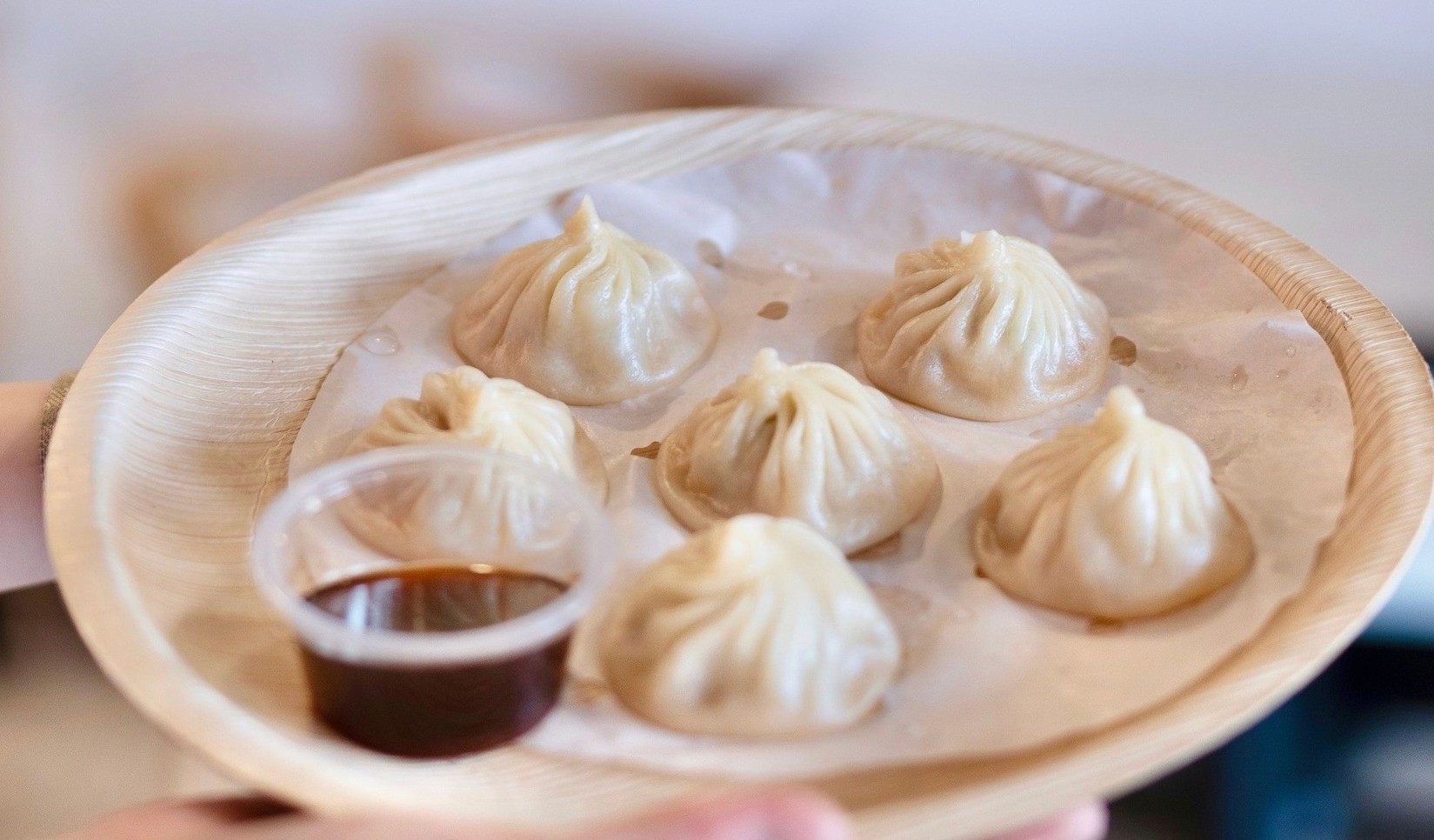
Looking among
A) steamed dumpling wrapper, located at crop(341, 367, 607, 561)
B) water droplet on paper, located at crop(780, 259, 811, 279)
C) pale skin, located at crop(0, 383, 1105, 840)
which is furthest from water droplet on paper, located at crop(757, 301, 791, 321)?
pale skin, located at crop(0, 383, 1105, 840)

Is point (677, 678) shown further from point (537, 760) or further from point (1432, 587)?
point (1432, 587)

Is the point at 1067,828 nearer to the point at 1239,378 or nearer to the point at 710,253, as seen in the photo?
the point at 1239,378

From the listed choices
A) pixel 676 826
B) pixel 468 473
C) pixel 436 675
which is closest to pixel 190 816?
pixel 436 675

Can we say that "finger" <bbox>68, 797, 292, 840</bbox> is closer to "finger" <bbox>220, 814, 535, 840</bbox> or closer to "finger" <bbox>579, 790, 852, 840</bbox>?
"finger" <bbox>220, 814, 535, 840</bbox>

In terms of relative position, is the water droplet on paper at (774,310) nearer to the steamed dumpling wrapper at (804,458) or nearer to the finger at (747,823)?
the steamed dumpling wrapper at (804,458)

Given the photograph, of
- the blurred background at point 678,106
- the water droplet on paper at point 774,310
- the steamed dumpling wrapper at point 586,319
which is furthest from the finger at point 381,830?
the blurred background at point 678,106
